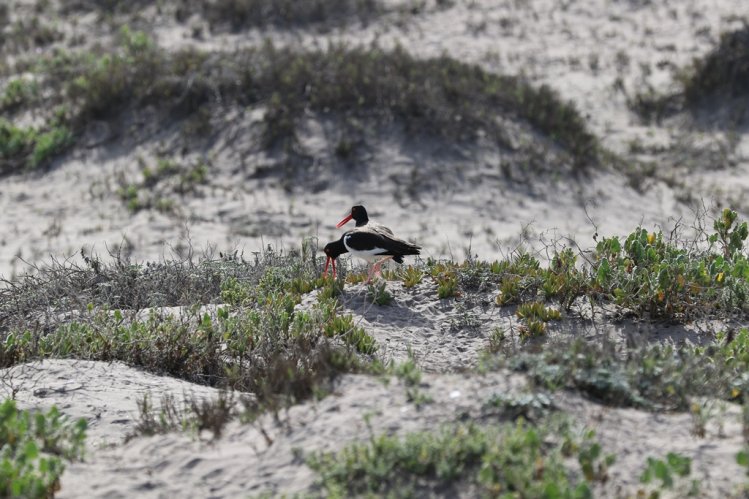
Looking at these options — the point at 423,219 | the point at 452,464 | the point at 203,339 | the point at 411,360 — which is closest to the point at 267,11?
the point at 423,219

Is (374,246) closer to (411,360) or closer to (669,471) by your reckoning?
(411,360)

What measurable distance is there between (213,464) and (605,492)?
2129 mm

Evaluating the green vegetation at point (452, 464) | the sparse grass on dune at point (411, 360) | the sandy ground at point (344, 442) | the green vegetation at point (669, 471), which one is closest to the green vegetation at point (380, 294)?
the sparse grass on dune at point (411, 360)

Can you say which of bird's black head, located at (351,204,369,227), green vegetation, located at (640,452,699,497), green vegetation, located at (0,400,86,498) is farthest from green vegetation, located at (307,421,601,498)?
bird's black head, located at (351,204,369,227)

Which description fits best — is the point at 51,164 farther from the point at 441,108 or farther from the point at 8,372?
the point at 8,372

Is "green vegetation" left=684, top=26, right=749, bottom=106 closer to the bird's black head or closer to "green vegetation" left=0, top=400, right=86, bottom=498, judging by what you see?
the bird's black head

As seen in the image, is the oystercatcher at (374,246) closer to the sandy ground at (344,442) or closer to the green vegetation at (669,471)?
the sandy ground at (344,442)

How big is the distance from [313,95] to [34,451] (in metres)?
11.6

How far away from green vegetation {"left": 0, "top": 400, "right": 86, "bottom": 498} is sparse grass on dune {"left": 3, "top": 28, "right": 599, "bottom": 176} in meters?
9.97

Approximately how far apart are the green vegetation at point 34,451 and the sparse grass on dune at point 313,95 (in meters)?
9.97

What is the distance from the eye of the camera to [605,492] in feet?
15.2

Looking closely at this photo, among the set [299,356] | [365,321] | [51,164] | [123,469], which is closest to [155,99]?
[51,164]

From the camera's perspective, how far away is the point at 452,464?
473 cm

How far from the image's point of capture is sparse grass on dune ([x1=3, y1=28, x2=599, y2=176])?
15625 millimetres
